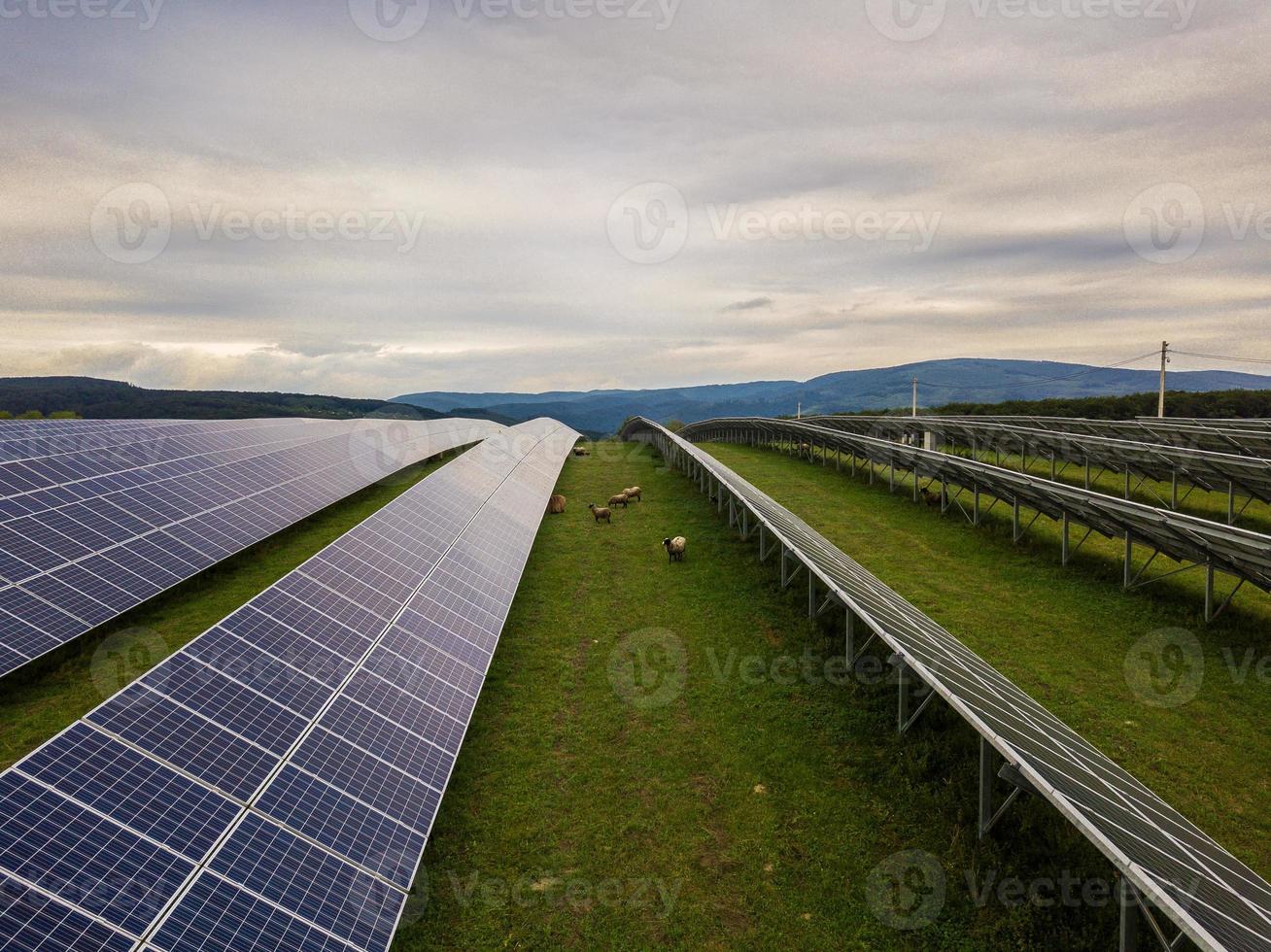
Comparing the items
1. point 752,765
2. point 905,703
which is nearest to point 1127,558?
point 905,703

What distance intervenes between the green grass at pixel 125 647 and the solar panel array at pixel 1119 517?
25669 mm

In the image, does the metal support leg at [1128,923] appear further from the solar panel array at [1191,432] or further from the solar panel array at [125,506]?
the solar panel array at [1191,432]

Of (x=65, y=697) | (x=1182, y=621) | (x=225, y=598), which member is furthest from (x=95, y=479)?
(x=1182, y=621)

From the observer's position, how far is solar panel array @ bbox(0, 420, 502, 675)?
50.0 feet

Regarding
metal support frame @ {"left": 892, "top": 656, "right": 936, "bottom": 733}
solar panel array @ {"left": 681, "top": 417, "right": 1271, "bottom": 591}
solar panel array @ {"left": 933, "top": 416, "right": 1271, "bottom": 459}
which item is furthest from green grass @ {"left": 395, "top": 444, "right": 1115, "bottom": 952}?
solar panel array @ {"left": 933, "top": 416, "right": 1271, "bottom": 459}

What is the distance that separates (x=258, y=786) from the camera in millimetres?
8453

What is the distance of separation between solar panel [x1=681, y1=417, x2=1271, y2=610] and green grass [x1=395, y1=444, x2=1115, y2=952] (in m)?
9.25

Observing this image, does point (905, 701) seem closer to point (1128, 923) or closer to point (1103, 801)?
point (1103, 801)

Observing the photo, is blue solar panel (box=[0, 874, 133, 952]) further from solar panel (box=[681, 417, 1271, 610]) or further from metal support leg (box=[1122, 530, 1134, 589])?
metal support leg (box=[1122, 530, 1134, 589])

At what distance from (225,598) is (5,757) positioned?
24.9 ft

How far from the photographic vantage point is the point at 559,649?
683 inches

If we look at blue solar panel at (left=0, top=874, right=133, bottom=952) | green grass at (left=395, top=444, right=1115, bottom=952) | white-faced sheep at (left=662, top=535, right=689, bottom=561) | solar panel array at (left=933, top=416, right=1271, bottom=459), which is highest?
solar panel array at (left=933, top=416, right=1271, bottom=459)

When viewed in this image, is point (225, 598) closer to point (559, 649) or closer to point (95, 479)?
point (95, 479)

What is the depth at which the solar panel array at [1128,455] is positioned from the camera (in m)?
23.1
